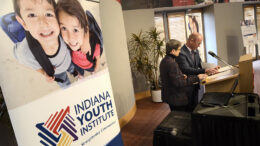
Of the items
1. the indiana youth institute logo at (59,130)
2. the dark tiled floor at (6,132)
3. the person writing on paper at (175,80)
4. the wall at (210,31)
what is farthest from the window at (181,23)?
the indiana youth institute logo at (59,130)

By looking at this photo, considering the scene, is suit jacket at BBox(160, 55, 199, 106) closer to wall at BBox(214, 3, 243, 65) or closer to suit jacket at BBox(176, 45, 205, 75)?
suit jacket at BBox(176, 45, 205, 75)

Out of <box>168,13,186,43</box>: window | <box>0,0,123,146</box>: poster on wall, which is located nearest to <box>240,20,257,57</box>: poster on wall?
<box>168,13,186,43</box>: window

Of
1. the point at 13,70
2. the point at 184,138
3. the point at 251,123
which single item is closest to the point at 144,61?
the point at 184,138

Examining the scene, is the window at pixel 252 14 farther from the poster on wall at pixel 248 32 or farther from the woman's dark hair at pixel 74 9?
the woman's dark hair at pixel 74 9

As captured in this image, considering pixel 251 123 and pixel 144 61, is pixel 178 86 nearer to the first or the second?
pixel 251 123

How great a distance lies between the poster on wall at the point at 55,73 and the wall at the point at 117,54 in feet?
5.53

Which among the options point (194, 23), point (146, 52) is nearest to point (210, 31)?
point (194, 23)

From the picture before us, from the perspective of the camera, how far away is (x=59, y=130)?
1443 mm

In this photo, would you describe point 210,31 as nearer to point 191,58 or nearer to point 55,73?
point 191,58

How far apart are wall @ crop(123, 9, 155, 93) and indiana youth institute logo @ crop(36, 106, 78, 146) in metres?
3.86

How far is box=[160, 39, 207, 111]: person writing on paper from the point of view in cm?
242

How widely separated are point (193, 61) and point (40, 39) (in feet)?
7.30

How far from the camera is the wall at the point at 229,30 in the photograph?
6871mm

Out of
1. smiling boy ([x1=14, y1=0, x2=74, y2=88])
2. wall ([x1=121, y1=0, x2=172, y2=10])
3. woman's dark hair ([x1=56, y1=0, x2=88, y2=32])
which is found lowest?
smiling boy ([x1=14, y1=0, x2=74, y2=88])
